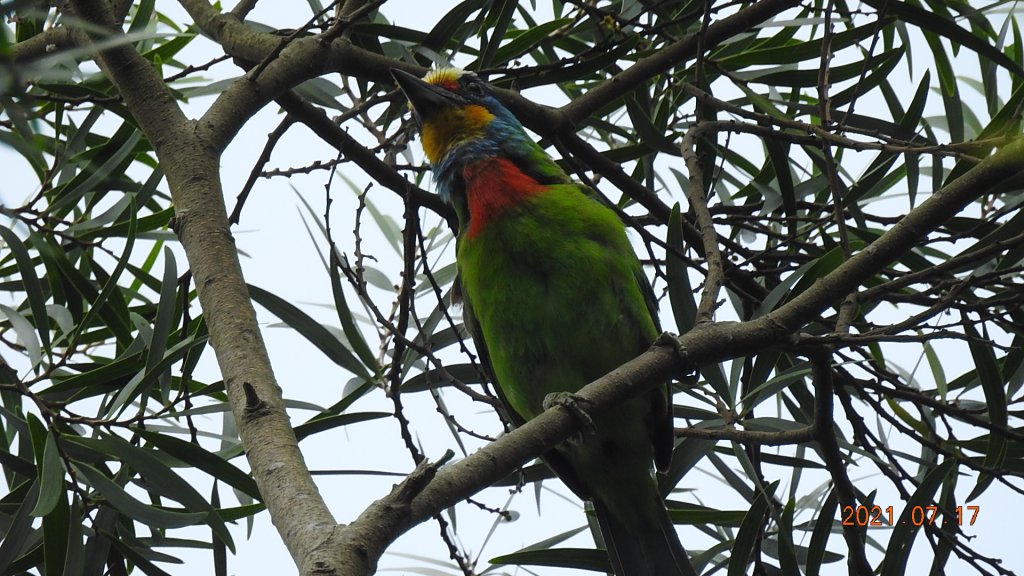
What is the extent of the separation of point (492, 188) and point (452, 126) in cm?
53

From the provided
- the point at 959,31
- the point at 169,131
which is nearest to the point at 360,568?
the point at 169,131

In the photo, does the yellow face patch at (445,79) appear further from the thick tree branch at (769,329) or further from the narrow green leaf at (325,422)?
the thick tree branch at (769,329)

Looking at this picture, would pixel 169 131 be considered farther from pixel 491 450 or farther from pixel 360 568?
pixel 360 568

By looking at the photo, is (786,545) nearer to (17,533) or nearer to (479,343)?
(479,343)

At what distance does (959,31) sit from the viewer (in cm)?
314

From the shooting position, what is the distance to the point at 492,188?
12.1ft

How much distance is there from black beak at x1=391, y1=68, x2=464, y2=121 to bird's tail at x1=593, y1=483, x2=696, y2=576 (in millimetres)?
1733

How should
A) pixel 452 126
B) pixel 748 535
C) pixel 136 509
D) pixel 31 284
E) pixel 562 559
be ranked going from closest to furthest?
pixel 136 509 → pixel 31 284 → pixel 748 535 → pixel 562 559 → pixel 452 126

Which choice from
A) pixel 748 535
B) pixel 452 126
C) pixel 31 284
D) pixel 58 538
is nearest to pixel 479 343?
pixel 452 126

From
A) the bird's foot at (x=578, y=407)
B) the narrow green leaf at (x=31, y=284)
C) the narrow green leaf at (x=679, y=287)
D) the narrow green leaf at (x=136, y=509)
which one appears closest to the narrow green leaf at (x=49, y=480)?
the narrow green leaf at (x=136, y=509)

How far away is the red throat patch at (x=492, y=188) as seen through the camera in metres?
3.62

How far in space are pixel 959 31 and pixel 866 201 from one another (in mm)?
914

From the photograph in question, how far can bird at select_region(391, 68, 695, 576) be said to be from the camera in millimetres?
3438

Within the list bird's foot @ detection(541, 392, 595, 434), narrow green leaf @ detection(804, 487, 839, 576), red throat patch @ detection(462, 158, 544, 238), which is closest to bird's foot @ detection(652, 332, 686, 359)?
bird's foot @ detection(541, 392, 595, 434)
